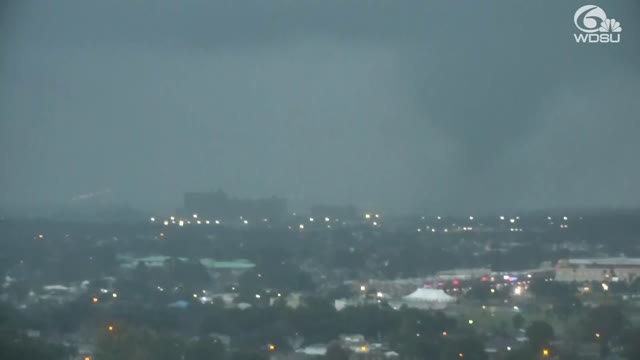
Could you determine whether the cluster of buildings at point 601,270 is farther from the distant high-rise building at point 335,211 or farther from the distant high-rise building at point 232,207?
the distant high-rise building at point 232,207

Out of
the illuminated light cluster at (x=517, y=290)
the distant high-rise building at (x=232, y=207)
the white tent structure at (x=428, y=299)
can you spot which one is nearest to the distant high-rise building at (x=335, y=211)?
the distant high-rise building at (x=232, y=207)

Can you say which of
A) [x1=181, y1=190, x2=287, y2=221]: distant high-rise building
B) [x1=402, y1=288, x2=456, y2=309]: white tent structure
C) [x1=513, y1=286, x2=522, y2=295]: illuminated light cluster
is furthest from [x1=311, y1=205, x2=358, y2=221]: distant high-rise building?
[x1=513, y1=286, x2=522, y2=295]: illuminated light cluster

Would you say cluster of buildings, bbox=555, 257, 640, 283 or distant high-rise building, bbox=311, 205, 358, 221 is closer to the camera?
cluster of buildings, bbox=555, 257, 640, 283

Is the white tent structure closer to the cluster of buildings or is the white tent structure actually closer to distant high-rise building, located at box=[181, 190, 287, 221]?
the cluster of buildings

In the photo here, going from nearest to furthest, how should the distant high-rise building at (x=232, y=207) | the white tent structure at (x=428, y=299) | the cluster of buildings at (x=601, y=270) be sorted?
the white tent structure at (x=428, y=299), the cluster of buildings at (x=601, y=270), the distant high-rise building at (x=232, y=207)

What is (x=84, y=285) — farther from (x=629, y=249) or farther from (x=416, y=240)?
(x=629, y=249)

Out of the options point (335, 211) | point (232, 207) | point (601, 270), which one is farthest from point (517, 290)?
point (232, 207)
